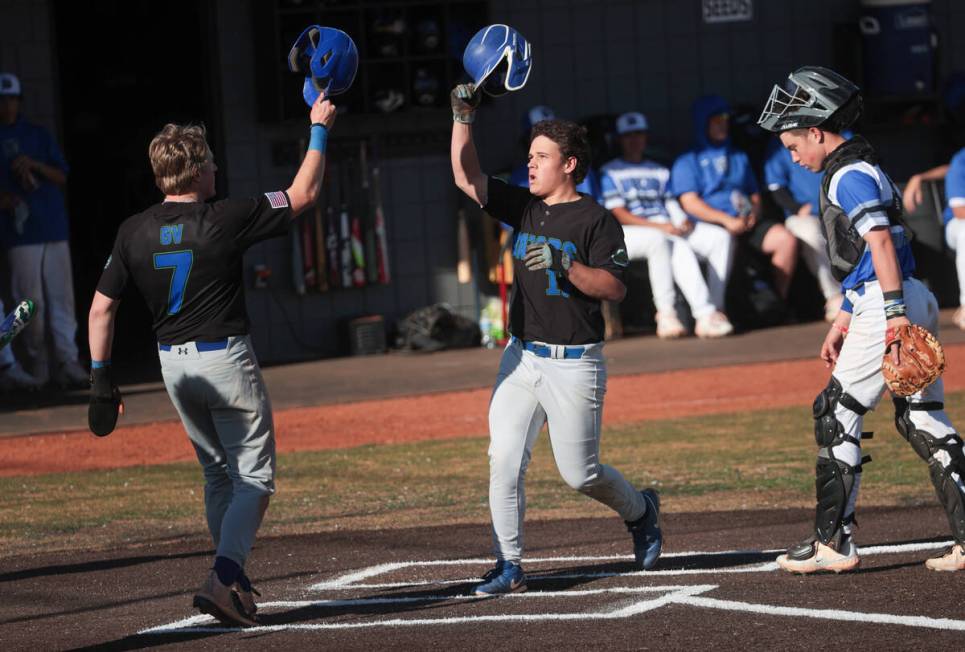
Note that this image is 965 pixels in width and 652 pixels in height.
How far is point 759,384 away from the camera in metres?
13.0

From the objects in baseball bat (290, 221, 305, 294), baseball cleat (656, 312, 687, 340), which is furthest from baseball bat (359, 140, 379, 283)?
baseball cleat (656, 312, 687, 340)

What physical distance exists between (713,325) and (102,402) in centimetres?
964

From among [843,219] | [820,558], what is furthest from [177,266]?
[820,558]

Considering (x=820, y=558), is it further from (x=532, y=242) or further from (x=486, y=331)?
(x=486, y=331)

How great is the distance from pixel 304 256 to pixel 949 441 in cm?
984

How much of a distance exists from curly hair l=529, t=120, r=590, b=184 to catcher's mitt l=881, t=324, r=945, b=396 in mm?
1451

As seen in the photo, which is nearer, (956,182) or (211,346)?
(211,346)

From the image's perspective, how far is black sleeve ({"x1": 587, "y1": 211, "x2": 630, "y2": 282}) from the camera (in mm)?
6492

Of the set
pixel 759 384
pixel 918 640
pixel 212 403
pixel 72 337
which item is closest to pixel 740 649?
pixel 918 640

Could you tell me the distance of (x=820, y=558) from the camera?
6.61 meters

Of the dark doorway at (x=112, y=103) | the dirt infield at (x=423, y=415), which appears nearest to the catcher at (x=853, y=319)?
the dirt infield at (x=423, y=415)

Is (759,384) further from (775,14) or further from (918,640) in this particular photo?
(918,640)

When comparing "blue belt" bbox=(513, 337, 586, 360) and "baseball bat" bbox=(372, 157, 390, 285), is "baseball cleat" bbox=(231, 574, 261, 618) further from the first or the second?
"baseball bat" bbox=(372, 157, 390, 285)

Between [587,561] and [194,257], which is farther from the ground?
[194,257]
